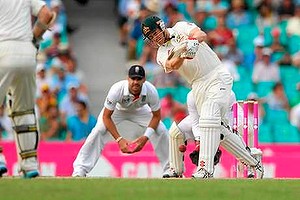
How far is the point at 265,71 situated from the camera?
68.6 feet

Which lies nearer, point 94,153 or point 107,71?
point 94,153

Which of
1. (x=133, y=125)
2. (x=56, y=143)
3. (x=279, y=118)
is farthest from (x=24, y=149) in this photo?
(x=279, y=118)

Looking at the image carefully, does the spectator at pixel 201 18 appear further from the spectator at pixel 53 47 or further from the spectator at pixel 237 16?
the spectator at pixel 53 47

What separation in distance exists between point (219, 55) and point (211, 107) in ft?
26.0

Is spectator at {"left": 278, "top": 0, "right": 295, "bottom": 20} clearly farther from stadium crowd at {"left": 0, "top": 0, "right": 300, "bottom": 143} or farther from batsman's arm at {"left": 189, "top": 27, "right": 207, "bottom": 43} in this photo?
batsman's arm at {"left": 189, "top": 27, "right": 207, "bottom": 43}

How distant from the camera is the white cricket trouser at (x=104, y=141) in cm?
1566

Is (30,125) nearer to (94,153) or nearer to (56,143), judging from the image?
(94,153)

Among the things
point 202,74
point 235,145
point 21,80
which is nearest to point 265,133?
point 235,145

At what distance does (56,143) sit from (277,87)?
4.39 meters

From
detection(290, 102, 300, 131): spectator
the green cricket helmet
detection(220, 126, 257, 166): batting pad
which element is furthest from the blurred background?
the green cricket helmet

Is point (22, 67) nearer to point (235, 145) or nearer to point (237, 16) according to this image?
point (235, 145)

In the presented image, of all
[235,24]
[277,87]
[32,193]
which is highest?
[235,24]

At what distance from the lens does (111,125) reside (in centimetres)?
1512

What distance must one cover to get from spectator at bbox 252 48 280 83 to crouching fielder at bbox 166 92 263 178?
19.6 ft
